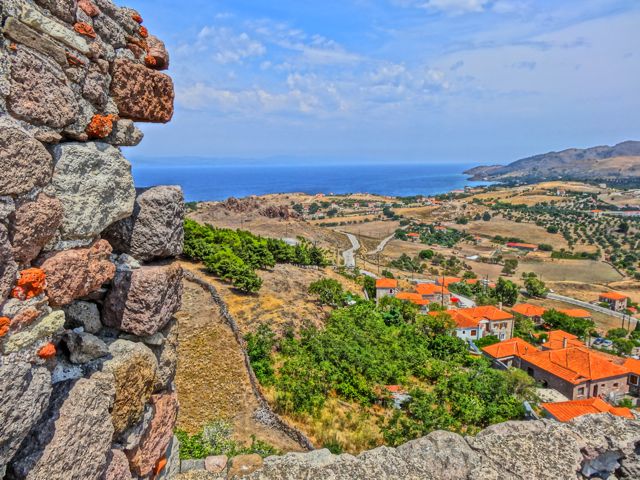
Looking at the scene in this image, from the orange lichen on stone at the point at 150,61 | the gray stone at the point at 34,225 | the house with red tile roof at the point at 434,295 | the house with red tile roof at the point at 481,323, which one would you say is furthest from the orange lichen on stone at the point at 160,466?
the house with red tile roof at the point at 434,295

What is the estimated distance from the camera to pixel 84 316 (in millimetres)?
2648

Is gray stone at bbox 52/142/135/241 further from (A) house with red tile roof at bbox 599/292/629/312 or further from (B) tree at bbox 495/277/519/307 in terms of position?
(A) house with red tile roof at bbox 599/292/629/312

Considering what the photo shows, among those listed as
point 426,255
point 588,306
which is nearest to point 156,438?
point 588,306

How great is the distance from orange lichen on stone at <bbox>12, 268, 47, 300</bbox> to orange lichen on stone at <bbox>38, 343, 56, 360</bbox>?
0.26 metres

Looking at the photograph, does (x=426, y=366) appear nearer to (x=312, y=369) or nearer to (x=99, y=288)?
(x=312, y=369)

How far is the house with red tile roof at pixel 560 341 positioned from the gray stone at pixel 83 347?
3720 centimetres

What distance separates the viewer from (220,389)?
1235cm

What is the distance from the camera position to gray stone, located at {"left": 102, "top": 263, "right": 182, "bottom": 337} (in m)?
2.74

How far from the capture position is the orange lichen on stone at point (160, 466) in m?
3.14

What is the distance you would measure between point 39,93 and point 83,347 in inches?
Result: 53.3

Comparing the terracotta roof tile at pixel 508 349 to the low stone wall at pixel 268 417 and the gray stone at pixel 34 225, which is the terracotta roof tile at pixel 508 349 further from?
the gray stone at pixel 34 225

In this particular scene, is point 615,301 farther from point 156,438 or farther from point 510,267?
point 156,438

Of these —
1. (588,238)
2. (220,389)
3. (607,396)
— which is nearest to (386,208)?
(588,238)

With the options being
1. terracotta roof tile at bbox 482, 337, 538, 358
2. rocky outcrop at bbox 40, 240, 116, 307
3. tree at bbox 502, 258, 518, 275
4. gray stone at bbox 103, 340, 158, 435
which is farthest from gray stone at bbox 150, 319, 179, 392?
tree at bbox 502, 258, 518, 275
